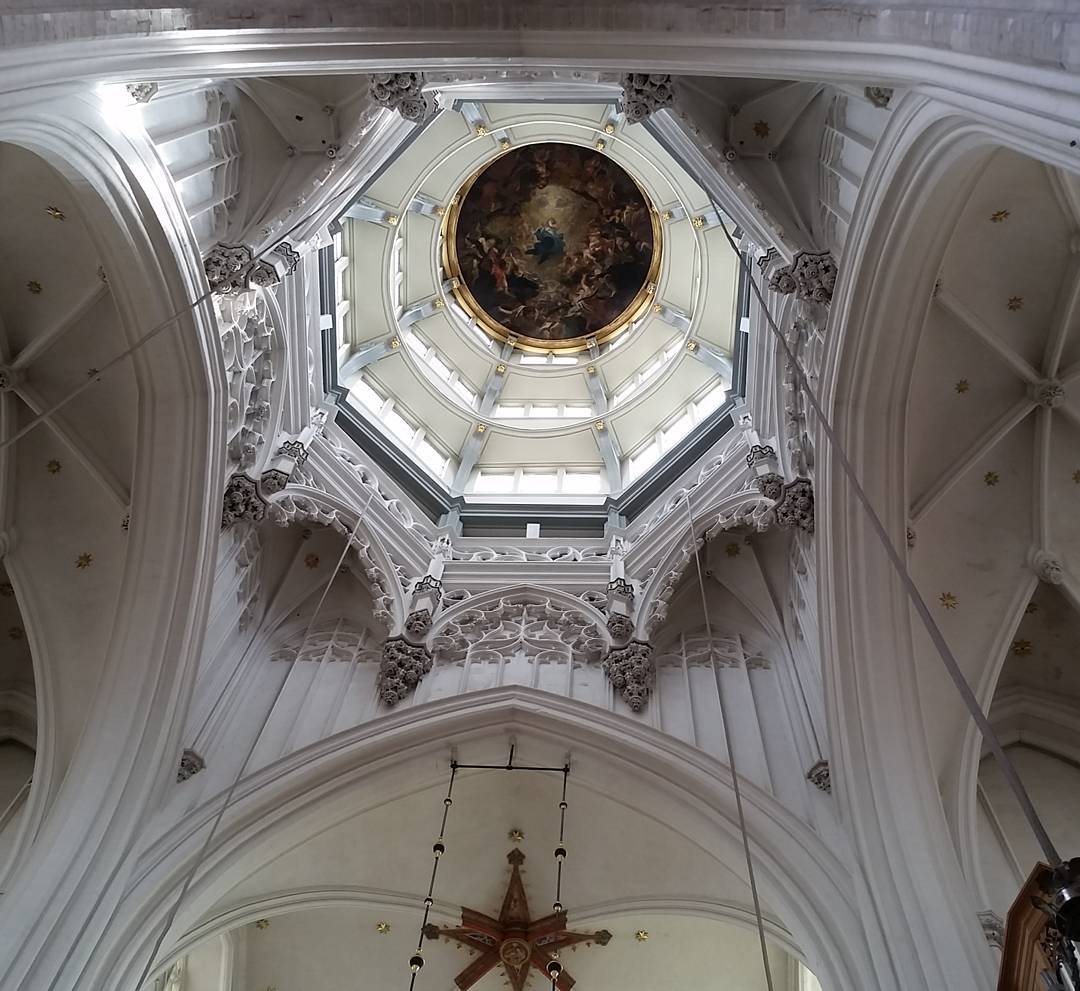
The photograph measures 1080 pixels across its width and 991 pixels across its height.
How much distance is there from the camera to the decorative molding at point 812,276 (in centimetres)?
873

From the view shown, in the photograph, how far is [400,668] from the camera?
10.6 m

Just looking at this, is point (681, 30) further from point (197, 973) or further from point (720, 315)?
point (197, 973)

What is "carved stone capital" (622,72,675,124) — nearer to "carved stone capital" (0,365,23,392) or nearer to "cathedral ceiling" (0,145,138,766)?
"cathedral ceiling" (0,145,138,766)

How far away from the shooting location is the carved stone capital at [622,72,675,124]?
30.6 ft

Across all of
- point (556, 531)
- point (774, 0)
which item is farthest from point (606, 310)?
point (774, 0)

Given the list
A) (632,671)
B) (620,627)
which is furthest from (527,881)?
(620,627)

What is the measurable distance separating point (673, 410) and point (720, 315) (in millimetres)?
2063

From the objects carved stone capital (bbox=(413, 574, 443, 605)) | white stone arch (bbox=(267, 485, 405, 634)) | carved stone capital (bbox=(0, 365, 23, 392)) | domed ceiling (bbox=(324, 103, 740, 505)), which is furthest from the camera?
domed ceiling (bbox=(324, 103, 740, 505))

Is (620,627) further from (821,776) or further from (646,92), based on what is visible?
(646,92)

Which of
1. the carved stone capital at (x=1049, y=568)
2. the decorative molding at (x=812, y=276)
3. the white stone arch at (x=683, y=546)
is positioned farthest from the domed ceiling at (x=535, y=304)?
the carved stone capital at (x=1049, y=568)

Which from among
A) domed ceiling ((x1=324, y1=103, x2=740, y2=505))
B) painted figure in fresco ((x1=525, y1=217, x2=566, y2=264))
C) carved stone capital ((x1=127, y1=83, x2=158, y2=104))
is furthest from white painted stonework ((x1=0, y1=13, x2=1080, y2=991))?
painted figure in fresco ((x1=525, y1=217, x2=566, y2=264))

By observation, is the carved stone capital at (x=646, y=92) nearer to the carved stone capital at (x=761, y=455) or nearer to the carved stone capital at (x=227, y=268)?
the carved stone capital at (x=761, y=455)

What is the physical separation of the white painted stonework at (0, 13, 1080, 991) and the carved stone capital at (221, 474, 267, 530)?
0.05 meters

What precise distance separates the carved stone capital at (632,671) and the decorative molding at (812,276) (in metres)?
4.62
